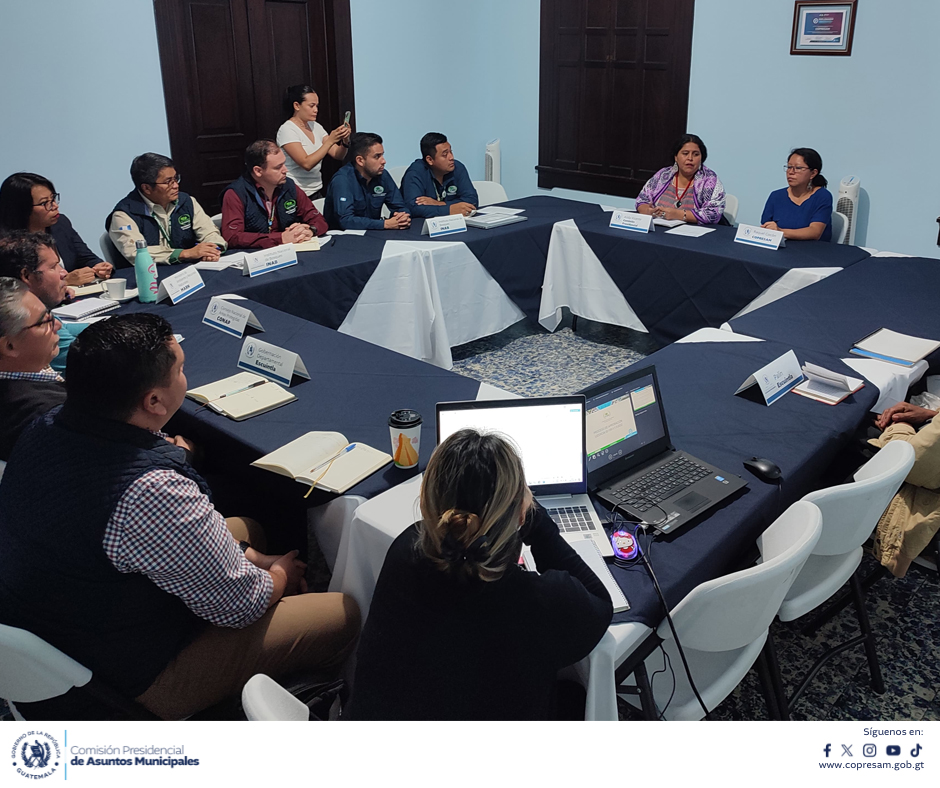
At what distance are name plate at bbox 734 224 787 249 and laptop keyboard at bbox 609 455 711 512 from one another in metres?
2.23

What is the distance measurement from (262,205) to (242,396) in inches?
71.9

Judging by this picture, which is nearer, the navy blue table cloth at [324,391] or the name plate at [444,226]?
the navy blue table cloth at [324,391]

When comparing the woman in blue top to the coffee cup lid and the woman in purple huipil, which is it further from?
the coffee cup lid

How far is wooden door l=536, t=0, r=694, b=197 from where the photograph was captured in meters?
5.22

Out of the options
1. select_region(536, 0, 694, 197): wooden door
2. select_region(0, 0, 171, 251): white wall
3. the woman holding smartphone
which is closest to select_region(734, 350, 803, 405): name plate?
the woman holding smartphone

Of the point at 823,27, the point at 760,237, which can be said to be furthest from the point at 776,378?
the point at 823,27

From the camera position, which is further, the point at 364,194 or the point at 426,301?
the point at 364,194

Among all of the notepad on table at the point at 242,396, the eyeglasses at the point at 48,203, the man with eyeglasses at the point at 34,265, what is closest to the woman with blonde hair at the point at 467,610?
the notepad on table at the point at 242,396

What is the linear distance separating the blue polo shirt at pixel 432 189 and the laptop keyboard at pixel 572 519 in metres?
2.95

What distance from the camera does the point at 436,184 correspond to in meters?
4.48

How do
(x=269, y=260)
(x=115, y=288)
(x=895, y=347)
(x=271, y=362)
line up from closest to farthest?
(x=271, y=362)
(x=895, y=347)
(x=115, y=288)
(x=269, y=260)

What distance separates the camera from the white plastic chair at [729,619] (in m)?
1.33

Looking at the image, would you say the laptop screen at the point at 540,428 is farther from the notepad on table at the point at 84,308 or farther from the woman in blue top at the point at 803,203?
the woman in blue top at the point at 803,203

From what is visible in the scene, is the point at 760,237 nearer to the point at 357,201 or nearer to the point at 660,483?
the point at 357,201
